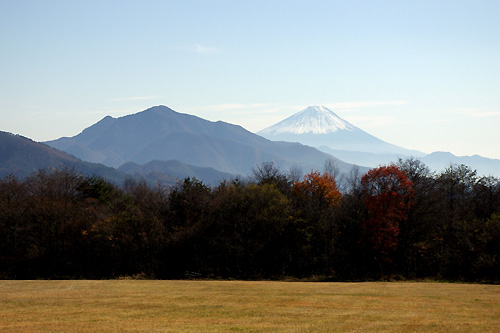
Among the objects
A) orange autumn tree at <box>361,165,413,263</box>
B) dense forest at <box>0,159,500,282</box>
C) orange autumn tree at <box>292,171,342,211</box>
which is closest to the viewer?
orange autumn tree at <box>361,165,413,263</box>

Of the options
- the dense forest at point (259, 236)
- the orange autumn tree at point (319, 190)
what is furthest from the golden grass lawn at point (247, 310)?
the orange autumn tree at point (319, 190)

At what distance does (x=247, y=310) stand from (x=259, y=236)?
2591cm

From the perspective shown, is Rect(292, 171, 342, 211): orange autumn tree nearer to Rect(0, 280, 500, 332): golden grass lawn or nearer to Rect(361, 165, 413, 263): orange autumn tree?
Rect(361, 165, 413, 263): orange autumn tree

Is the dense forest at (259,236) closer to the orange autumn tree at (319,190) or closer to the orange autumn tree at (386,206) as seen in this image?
the orange autumn tree at (386,206)

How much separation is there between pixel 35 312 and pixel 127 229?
27.0 m

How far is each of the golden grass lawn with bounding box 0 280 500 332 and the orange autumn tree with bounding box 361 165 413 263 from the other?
15.0 metres

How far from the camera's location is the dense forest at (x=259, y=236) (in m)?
43.9

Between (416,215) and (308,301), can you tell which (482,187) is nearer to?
(416,215)

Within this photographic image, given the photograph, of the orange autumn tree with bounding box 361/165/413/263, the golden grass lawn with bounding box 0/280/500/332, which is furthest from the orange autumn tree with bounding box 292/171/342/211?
the golden grass lawn with bounding box 0/280/500/332

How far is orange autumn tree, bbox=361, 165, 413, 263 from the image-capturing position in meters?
43.6

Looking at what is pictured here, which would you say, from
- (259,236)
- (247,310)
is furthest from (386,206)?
(247,310)

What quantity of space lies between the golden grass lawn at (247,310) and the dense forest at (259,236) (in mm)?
15370

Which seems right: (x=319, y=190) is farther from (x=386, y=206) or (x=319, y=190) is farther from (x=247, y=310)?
(x=247, y=310)

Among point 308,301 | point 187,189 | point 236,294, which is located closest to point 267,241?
point 187,189
